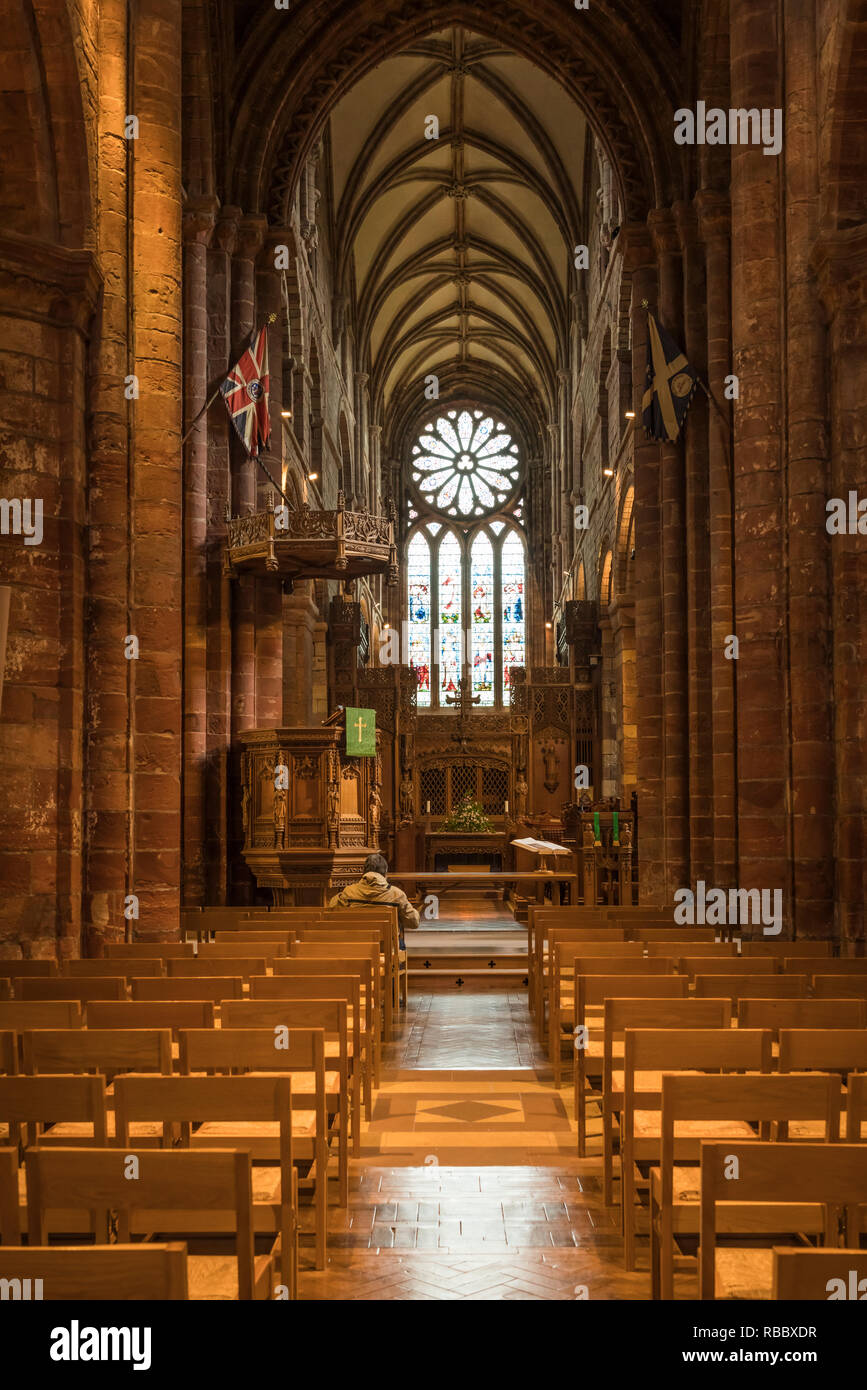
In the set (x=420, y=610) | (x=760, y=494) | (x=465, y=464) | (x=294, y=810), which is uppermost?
(x=465, y=464)

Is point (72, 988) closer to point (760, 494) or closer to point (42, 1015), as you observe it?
point (42, 1015)

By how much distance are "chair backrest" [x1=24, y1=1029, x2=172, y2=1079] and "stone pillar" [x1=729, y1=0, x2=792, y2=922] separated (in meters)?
8.10

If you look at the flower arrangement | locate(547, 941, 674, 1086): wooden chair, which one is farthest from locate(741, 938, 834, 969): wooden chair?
the flower arrangement

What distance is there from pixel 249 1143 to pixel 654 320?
13911 millimetres

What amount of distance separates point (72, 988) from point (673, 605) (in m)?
12.2

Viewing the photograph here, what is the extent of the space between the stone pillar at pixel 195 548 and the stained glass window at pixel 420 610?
86.5 ft

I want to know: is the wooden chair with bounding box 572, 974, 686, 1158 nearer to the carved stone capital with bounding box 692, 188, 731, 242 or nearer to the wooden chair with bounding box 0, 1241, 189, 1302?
the wooden chair with bounding box 0, 1241, 189, 1302

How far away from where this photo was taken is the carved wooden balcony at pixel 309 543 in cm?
1666

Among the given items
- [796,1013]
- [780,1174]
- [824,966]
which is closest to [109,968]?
[796,1013]

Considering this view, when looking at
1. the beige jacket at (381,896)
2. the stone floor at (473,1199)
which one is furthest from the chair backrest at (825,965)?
the beige jacket at (381,896)

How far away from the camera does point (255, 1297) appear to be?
3285mm

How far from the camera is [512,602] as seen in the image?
44594 mm

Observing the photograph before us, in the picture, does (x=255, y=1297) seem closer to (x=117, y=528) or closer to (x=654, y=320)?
(x=117, y=528)
